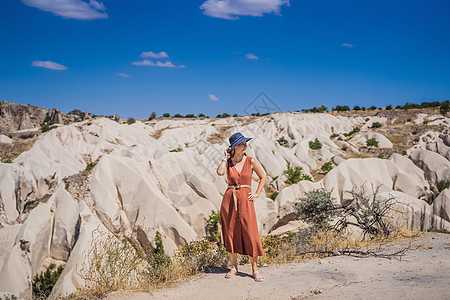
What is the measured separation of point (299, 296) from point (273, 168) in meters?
30.7

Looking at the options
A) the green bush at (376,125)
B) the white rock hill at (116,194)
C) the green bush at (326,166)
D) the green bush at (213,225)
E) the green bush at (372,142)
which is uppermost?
the green bush at (376,125)

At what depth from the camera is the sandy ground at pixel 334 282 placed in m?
3.98

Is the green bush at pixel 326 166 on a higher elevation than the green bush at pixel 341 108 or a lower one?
lower

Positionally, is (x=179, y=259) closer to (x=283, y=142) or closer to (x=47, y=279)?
(x=47, y=279)

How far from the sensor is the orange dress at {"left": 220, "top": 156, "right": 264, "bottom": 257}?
4.91 meters

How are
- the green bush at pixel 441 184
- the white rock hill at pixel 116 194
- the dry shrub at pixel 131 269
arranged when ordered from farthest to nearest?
the green bush at pixel 441 184 < the white rock hill at pixel 116 194 < the dry shrub at pixel 131 269

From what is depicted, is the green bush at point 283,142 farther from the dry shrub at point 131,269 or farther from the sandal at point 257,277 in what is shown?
the sandal at point 257,277

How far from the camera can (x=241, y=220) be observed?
496 cm

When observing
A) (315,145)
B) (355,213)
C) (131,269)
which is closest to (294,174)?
(315,145)

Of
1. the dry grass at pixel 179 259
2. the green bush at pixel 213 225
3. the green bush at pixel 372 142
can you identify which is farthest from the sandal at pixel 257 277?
the green bush at pixel 372 142

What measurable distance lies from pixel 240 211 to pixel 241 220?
0.14 metres

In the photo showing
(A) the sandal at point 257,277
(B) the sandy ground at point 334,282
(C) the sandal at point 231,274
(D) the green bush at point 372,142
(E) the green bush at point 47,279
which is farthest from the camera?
(D) the green bush at point 372,142

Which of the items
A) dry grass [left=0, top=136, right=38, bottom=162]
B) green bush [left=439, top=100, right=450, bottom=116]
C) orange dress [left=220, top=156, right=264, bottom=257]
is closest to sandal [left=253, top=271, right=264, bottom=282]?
orange dress [left=220, top=156, right=264, bottom=257]

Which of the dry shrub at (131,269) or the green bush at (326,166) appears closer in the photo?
the dry shrub at (131,269)
